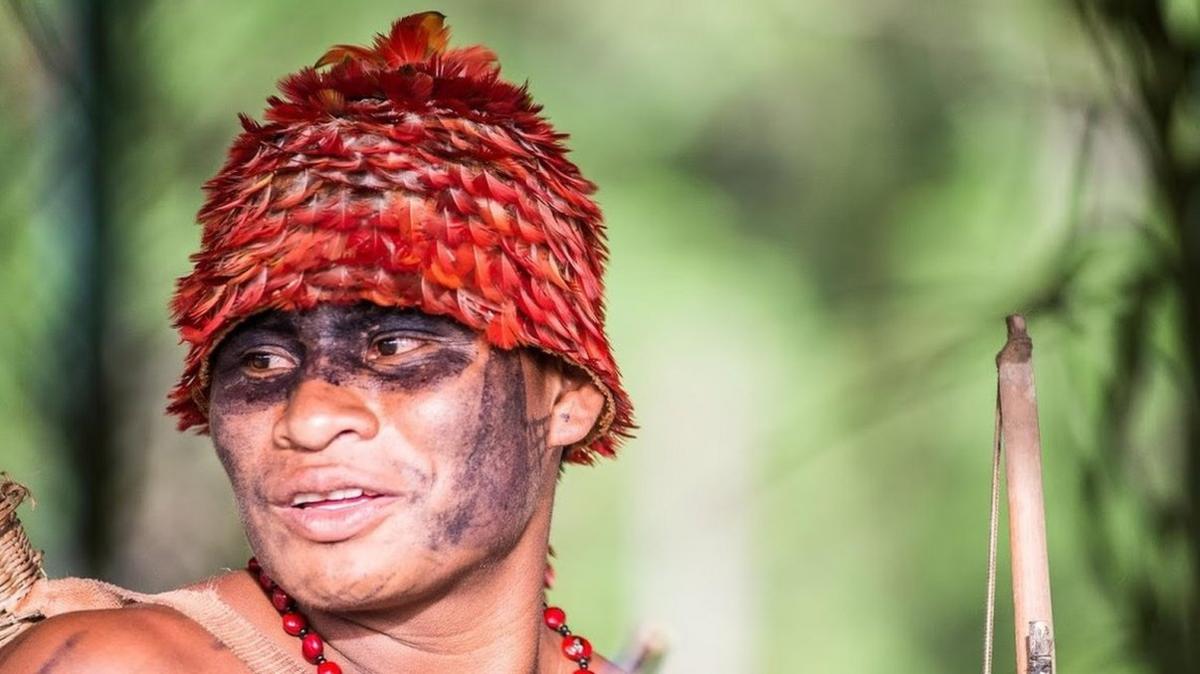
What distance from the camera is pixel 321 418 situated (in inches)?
76.1

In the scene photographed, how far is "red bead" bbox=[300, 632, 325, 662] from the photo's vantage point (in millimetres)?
2102

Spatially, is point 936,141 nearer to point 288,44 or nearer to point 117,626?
point 288,44

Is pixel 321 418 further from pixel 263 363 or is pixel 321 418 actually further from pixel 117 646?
pixel 117 646

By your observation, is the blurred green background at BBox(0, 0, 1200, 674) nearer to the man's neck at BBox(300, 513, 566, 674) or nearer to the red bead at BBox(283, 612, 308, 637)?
the man's neck at BBox(300, 513, 566, 674)

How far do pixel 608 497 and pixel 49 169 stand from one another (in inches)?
55.2

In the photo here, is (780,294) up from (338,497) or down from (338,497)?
up

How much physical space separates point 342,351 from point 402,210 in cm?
18

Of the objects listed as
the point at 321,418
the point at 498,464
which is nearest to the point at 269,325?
the point at 321,418

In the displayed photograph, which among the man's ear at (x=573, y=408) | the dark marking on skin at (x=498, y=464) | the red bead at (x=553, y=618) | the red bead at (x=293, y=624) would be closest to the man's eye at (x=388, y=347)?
the dark marking on skin at (x=498, y=464)

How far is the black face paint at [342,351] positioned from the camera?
6.53ft

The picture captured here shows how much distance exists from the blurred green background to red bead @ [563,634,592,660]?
1185mm

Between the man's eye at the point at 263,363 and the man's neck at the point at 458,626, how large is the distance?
1.04 ft

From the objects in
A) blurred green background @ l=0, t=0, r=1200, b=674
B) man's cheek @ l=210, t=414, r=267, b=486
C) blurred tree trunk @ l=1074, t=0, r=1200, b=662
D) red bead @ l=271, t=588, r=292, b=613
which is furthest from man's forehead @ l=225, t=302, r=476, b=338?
blurred tree trunk @ l=1074, t=0, r=1200, b=662

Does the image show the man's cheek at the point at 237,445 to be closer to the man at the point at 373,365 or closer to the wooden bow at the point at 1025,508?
the man at the point at 373,365
